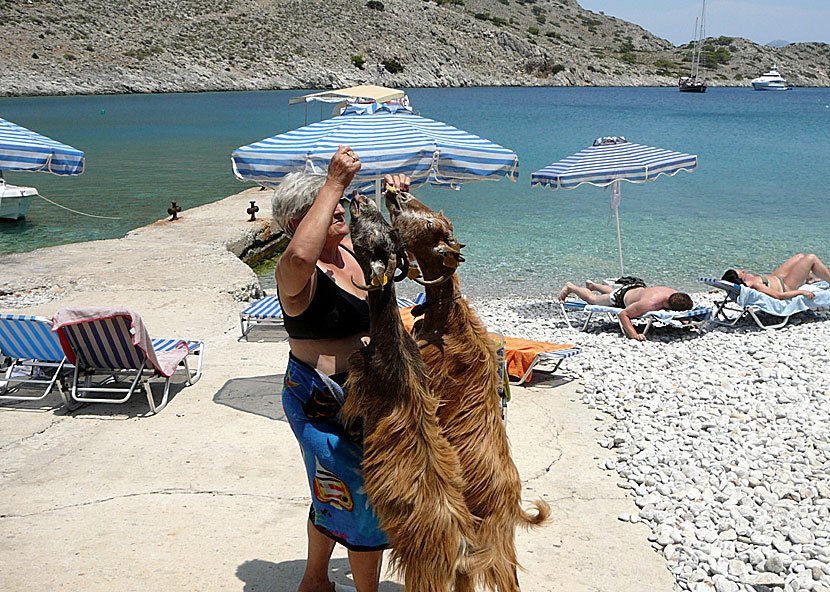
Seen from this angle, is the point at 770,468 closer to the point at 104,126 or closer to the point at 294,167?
the point at 294,167

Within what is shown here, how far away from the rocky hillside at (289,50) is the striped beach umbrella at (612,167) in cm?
7546

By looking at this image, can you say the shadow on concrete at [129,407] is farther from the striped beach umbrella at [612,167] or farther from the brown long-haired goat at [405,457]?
the striped beach umbrella at [612,167]

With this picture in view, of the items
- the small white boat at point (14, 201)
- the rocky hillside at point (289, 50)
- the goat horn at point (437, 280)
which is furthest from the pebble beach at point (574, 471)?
the rocky hillside at point (289, 50)

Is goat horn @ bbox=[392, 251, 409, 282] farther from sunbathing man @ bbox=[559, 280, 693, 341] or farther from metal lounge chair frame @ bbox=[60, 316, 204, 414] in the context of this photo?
sunbathing man @ bbox=[559, 280, 693, 341]

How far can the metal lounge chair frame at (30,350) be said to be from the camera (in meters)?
5.45

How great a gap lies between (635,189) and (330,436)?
1997 cm

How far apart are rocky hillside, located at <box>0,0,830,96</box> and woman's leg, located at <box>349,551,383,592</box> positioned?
80.5m

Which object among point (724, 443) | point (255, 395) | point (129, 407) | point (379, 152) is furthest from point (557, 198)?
point (129, 407)

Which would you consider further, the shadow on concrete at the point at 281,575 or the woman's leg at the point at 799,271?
the woman's leg at the point at 799,271

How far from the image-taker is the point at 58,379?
17.6 feet

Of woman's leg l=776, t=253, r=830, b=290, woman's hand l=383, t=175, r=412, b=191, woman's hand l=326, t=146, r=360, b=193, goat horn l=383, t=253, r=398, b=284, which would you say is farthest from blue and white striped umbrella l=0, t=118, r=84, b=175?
woman's leg l=776, t=253, r=830, b=290

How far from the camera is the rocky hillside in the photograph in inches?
3073

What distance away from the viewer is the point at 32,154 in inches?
326

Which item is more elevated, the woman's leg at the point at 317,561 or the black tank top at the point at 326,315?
the black tank top at the point at 326,315
